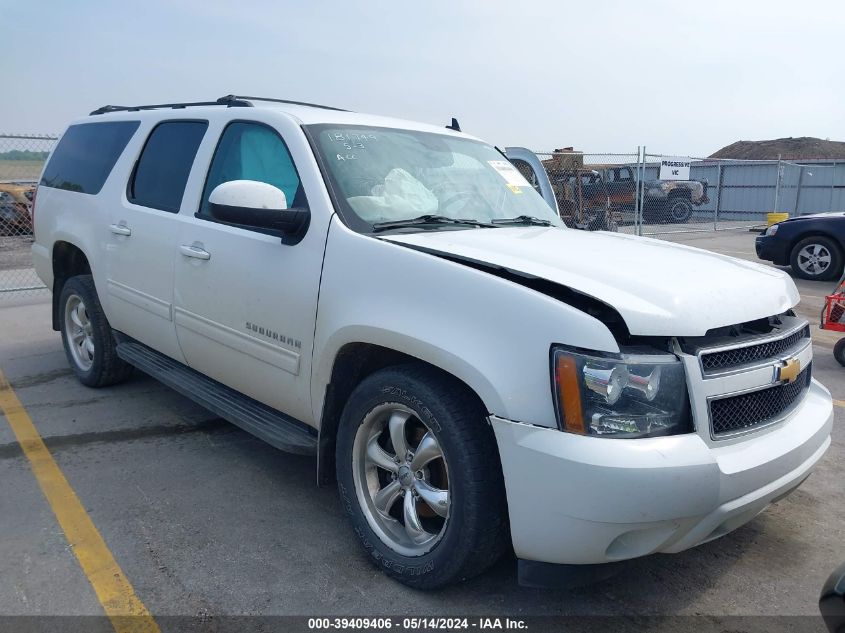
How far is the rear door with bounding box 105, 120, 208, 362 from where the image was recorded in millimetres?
4121

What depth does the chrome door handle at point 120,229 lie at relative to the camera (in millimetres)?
4445

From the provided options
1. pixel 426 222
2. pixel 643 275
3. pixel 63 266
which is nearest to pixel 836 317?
pixel 643 275

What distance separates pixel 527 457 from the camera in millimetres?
2322

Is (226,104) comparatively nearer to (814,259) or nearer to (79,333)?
(79,333)

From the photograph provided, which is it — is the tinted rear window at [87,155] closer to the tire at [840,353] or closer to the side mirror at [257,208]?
the side mirror at [257,208]

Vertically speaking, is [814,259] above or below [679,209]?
below

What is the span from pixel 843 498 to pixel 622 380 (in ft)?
7.22

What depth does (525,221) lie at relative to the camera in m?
3.89

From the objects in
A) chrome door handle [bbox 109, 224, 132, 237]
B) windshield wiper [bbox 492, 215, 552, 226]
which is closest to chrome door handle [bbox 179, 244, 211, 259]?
chrome door handle [bbox 109, 224, 132, 237]

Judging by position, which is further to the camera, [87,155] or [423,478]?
[87,155]

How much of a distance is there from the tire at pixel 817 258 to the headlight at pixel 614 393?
10007 millimetres

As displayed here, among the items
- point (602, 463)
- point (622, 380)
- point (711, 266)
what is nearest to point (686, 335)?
point (622, 380)

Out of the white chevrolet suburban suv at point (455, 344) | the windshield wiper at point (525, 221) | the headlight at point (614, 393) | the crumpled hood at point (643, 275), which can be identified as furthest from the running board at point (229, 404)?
the windshield wiper at point (525, 221)

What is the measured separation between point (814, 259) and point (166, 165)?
396 inches
